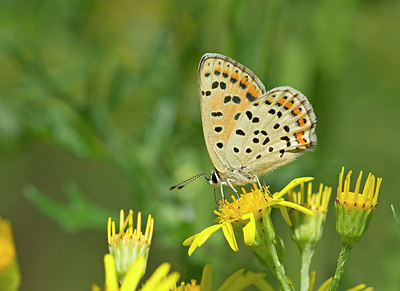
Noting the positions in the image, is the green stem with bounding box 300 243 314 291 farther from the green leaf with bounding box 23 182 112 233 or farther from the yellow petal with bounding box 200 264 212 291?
the green leaf with bounding box 23 182 112 233

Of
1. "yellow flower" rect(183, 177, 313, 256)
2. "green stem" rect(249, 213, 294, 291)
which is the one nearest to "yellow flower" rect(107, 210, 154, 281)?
"yellow flower" rect(183, 177, 313, 256)

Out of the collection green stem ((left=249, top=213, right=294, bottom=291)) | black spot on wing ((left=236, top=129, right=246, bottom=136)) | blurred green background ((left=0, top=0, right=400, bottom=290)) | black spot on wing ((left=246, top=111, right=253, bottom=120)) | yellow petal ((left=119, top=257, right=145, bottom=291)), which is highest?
blurred green background ((left=0, top=0, right=400, bottom=290))

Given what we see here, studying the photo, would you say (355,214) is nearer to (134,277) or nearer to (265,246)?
(265,246)

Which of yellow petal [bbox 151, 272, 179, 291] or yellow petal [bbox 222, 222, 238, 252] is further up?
yellow petal [bbox 222, 222, 238, 252]

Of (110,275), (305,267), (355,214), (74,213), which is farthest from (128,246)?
(74,213)

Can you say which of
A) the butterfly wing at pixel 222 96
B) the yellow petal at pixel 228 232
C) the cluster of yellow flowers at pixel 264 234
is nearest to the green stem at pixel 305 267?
the cluster of yellow flowers at pixel 264 234

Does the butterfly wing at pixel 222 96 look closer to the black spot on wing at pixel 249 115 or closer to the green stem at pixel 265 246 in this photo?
the black spot on wing at pixel 249 115

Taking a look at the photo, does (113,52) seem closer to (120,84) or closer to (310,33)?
(120,84)
